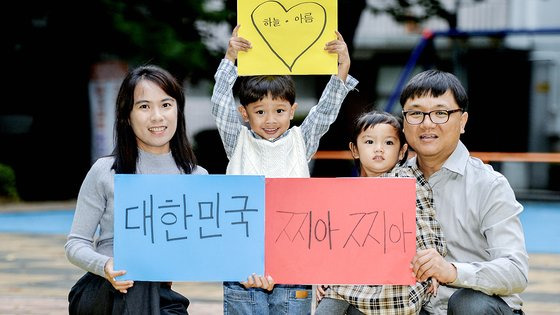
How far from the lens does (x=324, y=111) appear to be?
4.14 m

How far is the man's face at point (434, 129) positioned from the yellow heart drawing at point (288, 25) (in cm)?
50

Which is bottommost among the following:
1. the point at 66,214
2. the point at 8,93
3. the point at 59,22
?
the point at 66,214

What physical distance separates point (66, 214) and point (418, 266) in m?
11.4

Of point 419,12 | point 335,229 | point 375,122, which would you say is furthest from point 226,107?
point 419,12

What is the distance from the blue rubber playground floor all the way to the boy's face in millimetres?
6409

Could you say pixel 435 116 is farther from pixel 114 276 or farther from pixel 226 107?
pixel 114 276

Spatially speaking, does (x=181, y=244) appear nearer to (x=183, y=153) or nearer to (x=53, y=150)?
(x=183, y=153)

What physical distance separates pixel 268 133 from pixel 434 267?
3.26 feet

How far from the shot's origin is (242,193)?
3561 mm

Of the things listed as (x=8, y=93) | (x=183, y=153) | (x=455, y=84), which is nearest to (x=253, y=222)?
(x=183, y=153)

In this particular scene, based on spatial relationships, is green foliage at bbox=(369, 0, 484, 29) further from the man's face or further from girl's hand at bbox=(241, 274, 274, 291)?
girl's hand at bbox=(241, 274, 274, 291)

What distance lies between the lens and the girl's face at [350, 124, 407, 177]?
3.96 m

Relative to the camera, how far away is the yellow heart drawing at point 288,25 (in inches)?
150

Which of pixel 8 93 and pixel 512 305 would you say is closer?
pixel 512 305
